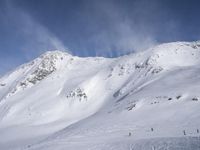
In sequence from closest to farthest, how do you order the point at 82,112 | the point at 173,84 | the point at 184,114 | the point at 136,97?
1. the point at 184,114
2. the point at 136,97
3. the point at 173,84
4. the point at 82,112

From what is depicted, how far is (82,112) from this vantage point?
80250 mm

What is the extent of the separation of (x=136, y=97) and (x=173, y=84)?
30.8 ft

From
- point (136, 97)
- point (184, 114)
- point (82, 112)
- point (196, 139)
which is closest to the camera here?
point (196, 139)

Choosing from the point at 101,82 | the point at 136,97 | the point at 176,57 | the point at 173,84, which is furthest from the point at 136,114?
the point at 176,57

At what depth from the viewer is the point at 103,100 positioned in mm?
84688

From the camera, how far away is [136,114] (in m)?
52.9

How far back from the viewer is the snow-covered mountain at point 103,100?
1465 inches

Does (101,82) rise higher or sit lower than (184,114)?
higher

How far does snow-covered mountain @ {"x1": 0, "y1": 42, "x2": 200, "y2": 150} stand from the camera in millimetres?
37219

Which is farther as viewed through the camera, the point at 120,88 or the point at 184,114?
the point at 120,88

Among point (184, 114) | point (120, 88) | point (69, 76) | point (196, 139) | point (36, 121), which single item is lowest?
point (196, 139)

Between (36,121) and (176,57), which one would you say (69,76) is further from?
(176,57)

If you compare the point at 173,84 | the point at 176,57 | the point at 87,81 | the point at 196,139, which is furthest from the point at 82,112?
the point at 196,139

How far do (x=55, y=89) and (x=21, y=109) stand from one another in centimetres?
1251
